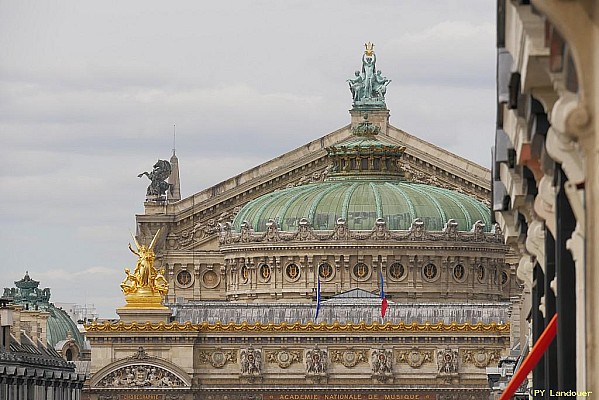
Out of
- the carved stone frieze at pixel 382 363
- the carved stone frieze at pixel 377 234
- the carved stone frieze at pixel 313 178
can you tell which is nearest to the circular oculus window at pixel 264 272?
the carved stone frieze at pixel 377 234

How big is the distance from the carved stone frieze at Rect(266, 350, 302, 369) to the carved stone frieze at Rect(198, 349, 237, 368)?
186 cm

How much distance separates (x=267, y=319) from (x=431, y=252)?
19149 mm

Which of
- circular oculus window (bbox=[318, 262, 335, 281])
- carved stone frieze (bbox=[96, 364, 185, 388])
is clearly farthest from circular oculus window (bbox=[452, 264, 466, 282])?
carved stone frieze (bbox=[96, 364, 185, 388])

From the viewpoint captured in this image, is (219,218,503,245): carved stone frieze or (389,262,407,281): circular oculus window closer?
(389,262,407,281): circular oculus window

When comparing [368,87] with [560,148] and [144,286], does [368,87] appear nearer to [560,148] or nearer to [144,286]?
[144,286]

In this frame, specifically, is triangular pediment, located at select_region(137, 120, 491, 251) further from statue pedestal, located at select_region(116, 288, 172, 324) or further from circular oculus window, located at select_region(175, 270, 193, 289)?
statue pedestal, located at select_region(116, 288, 172, 324)

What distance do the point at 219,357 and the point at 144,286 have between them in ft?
24.1

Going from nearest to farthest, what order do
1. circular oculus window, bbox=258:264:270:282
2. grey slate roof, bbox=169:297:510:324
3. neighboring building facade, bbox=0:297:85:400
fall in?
neighboring building facade, bbox=0:297:85:400
grey slate roof, bbox=169:297:510:324
circular oculus window, bbox=258:264:270:282

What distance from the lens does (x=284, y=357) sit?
129 metres

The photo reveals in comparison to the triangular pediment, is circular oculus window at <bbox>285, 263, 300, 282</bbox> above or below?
below

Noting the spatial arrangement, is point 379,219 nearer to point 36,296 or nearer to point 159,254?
point 159,254

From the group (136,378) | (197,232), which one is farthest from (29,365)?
(197,232)

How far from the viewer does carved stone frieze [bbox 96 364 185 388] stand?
126500 millimetres

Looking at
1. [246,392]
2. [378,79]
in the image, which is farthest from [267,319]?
[378,79]
